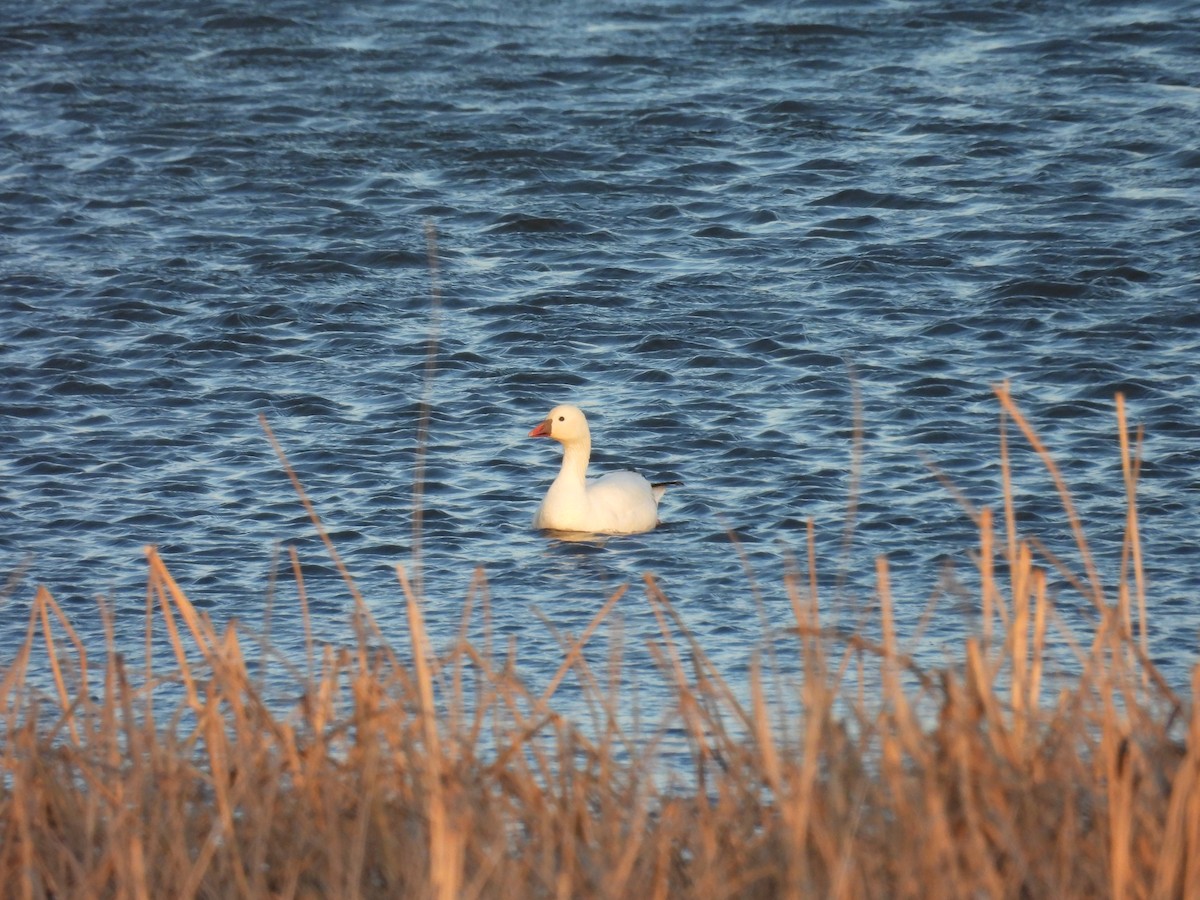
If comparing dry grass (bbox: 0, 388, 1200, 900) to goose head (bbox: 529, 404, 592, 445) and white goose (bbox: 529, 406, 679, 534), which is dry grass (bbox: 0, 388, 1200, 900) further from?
goose head (bbox: 529, 404, 592, 445)

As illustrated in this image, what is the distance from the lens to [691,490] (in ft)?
34.9

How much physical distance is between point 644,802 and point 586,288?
9958 millimetres

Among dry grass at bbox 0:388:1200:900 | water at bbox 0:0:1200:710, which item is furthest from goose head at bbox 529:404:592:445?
dry grass at bbox 0:388:1200:900

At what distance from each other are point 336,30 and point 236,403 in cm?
831

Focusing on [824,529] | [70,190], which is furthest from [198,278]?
[824,529]

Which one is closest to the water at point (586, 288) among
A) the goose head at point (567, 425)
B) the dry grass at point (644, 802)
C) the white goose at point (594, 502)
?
the white goose at point (594, 502)

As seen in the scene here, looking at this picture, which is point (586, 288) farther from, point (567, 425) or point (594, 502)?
point (594, 502)

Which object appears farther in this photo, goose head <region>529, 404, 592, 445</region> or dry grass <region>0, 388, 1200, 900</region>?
goose head <region>529, 404, 592, 445</region>

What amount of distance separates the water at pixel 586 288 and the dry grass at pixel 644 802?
3181 mm

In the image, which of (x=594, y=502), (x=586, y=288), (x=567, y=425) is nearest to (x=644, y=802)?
(x=594, y=502)

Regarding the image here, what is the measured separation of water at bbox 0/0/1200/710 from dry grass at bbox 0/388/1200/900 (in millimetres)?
3181

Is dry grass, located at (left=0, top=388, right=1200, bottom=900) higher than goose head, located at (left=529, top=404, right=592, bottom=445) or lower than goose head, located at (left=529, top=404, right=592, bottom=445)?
lower

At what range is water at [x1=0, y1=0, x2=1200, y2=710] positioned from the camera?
948cm

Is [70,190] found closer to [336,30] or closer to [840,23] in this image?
[336,30]
